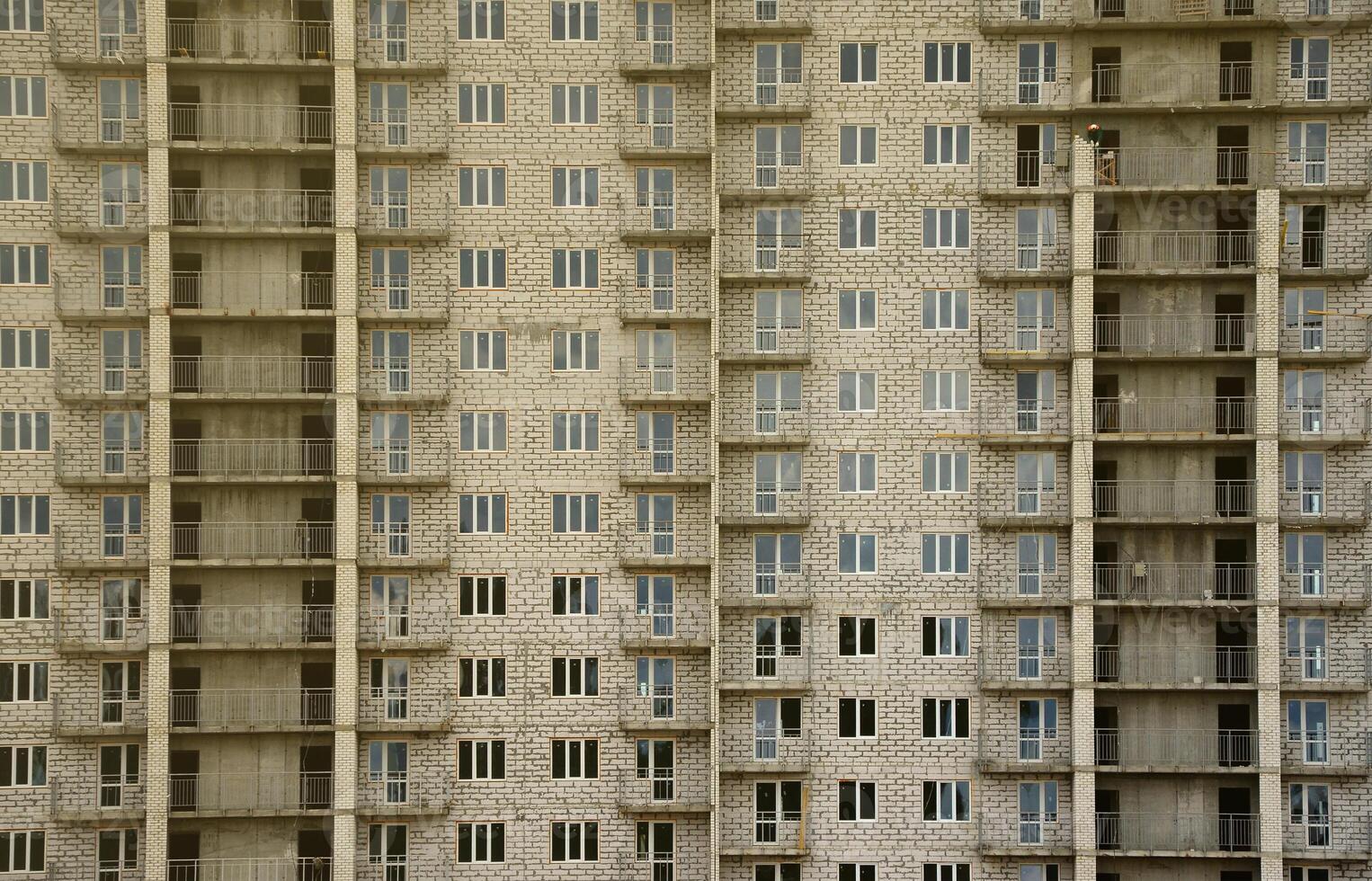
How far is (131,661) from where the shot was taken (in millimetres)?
40219

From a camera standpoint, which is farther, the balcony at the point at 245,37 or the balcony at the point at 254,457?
the balcony at the point at 245,37

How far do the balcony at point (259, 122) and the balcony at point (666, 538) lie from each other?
15782 millimetres

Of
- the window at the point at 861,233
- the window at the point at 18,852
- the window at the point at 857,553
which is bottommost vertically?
the window at the point at 18,852

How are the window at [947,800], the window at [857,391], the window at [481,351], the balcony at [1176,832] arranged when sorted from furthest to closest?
the window at [857,391] < the window at [481,351] < the window at [947,800] < the balcony at [1176,832]

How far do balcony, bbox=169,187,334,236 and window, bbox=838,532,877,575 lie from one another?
19.3 meters

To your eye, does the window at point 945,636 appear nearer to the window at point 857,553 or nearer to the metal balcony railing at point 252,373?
the window at point 857,553

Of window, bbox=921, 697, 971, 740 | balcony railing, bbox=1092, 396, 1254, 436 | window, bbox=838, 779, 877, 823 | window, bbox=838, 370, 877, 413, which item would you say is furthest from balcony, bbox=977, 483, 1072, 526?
window, bbox=838, 779, 877, 823

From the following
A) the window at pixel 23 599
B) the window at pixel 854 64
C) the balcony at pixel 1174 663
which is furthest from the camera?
the window at pixel 854 64

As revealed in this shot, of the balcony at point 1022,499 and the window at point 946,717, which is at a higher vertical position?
the balcony at point 1022,499

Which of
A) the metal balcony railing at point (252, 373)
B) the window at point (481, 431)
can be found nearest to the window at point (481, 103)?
the metal balcony railing at point (252, 373)

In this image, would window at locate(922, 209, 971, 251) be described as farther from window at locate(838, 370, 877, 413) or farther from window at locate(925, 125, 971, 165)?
window at locate(838, 370, 877, 413)

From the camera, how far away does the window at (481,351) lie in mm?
41156

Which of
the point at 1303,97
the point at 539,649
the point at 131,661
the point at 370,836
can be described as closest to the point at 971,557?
the point at 539,649

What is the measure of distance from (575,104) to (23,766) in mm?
27194
